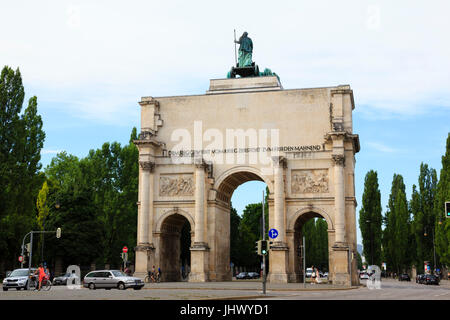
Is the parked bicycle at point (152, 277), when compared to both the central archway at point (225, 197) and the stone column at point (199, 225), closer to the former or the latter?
the stone column at point (199, 225)

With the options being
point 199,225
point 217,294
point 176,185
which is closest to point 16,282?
point 217,294

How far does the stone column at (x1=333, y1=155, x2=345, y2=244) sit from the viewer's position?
47.1m

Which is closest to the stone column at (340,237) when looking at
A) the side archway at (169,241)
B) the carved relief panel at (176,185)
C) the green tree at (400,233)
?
the side archway at (169,241)

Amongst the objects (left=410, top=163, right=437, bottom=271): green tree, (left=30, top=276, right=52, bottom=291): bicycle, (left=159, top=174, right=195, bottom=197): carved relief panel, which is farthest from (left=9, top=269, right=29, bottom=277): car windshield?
(left=410, top=163, right=437, bottom=271): green tree

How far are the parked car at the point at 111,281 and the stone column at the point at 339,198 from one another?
57.9 feet

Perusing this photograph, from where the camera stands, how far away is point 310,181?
49.3 meters

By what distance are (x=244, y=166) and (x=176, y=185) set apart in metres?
6.32

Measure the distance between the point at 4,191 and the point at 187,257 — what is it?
37523mm

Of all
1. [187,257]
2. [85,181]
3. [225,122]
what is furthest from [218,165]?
[187,257]

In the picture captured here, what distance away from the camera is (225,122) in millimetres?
51938

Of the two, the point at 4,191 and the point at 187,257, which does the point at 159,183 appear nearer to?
A: the point at 4,191

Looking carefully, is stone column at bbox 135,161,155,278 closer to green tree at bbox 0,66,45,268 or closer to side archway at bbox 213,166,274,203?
side archway at bbox 213,166,274,203

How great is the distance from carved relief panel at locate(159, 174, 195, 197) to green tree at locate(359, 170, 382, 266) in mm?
39842

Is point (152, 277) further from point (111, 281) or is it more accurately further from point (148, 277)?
point (111, 281)
